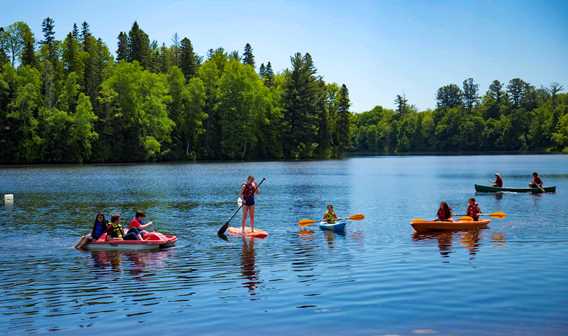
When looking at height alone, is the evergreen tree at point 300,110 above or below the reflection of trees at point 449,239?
above

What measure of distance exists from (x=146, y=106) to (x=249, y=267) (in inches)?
3651

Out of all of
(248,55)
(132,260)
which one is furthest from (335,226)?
(248,55)

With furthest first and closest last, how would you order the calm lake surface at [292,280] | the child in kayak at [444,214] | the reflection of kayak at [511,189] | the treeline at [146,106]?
the treeline at [146,106] → the reflection of kayak at [511,189] → the child in kayak at [444,214] → the calm lake surface at [292,280]

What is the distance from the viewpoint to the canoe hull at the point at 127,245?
20.9 metres

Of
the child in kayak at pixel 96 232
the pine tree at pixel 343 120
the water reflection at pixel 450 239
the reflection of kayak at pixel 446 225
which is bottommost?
the water reflection at pixel 450 239

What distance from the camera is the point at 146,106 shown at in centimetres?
10650

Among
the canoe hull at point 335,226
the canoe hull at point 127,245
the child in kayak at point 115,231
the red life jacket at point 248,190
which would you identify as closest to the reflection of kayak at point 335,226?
the canoe hull at point 335,226

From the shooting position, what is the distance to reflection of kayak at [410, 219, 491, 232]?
2532 cm

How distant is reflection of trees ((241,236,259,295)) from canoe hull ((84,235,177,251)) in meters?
2.91

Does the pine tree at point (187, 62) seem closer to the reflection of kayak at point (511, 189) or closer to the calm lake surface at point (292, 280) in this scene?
the reflection of kayak at point (511, 189)

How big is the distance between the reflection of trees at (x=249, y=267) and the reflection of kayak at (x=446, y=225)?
7.16m

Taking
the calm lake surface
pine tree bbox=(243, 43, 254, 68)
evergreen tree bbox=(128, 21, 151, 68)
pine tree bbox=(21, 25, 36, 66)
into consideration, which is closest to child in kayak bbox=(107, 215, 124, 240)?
the calm lake surface

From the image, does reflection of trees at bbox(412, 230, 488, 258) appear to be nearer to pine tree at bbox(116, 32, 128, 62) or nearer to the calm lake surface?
the calm lake surface

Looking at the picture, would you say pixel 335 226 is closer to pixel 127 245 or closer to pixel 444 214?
pixel 444 214
